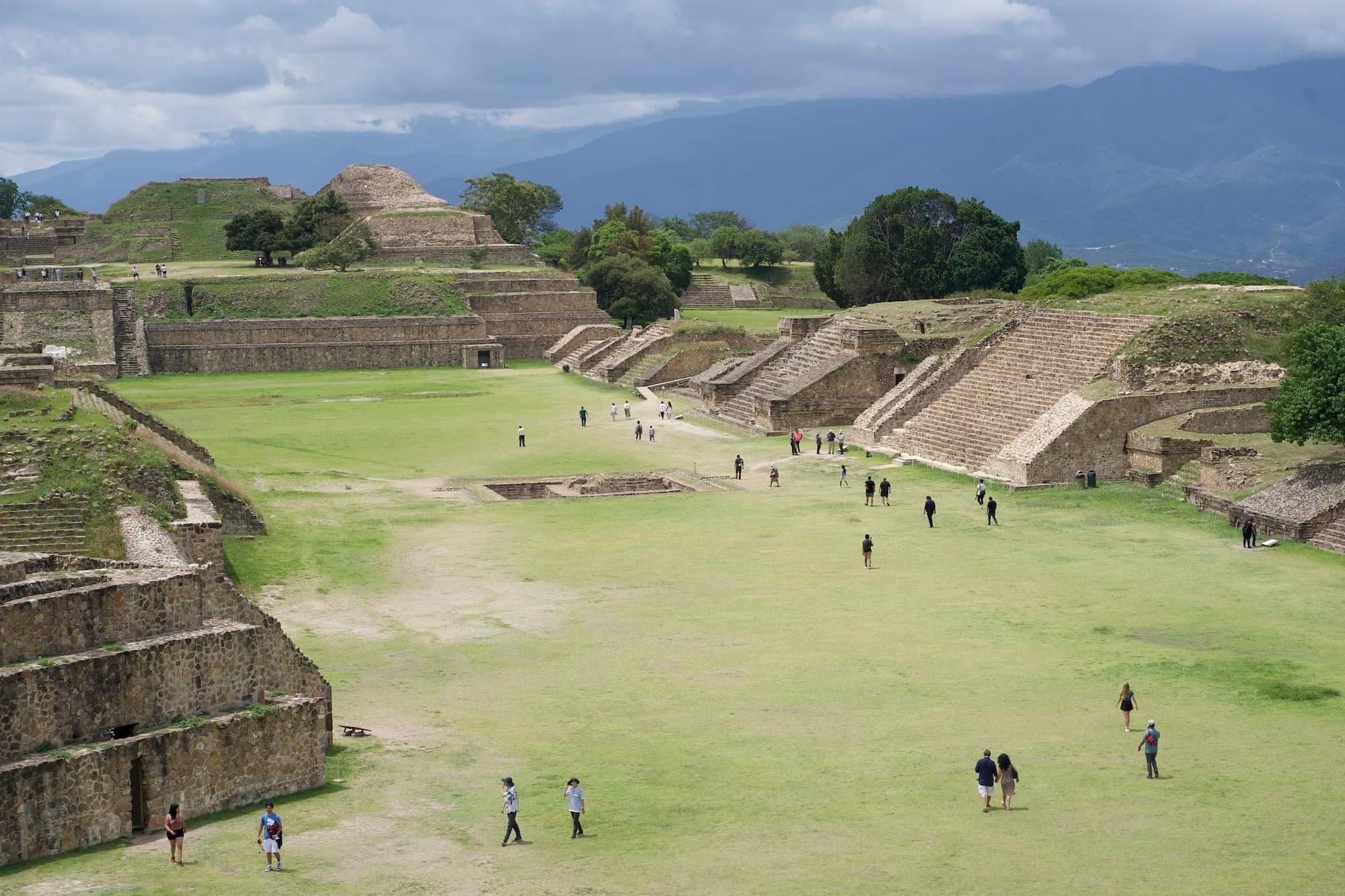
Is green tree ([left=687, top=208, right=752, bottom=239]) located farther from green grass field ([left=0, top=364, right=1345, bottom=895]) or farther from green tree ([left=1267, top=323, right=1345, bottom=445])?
green tree ([left=1267, top=323, right=1345, bottom=445])

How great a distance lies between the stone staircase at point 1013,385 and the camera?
134ft

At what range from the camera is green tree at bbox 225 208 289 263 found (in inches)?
3159

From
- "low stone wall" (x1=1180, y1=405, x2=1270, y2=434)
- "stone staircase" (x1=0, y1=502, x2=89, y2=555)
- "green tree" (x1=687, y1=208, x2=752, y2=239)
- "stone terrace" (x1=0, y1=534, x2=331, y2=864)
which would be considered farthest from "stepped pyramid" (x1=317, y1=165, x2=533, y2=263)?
"green tree" (x1=687, y1=208, x2=752, y2=239)

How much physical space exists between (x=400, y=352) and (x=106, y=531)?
149 ft

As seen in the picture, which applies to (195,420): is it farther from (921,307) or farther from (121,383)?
(921,307)

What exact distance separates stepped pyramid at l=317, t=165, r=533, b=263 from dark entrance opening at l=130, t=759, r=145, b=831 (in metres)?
68.9

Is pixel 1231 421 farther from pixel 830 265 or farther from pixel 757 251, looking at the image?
pixel 757 251

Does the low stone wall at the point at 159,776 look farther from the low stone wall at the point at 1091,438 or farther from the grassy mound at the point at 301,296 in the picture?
the grassy mound at the point at 301,296

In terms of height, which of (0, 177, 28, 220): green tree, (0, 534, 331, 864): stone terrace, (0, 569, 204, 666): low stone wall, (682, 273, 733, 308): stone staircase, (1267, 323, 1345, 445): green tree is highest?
(0, 177, 28, 220): green tree

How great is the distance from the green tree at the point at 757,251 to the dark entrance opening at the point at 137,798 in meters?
89.5

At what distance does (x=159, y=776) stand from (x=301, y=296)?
192 ft

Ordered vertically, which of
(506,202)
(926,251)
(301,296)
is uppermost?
(506,202)

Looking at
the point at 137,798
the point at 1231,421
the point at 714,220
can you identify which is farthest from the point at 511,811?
the point at 714,220

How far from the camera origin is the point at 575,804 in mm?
15906
